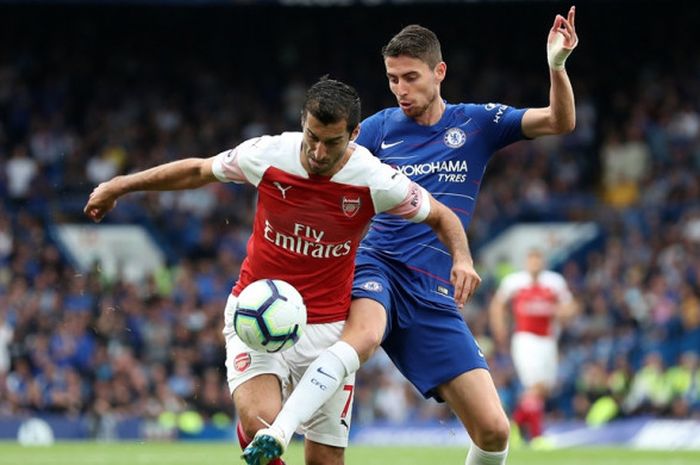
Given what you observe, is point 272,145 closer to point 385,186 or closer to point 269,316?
point 385,186

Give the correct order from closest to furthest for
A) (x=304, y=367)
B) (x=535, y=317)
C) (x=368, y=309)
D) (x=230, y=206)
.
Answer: (x=304, y=367), (x=368, y=309), (x=535, y=317), (x=230, y=206)

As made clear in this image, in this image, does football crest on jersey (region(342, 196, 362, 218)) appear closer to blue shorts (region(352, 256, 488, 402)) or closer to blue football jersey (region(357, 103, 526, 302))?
blue shorts (region(352, 256, 488, 402))

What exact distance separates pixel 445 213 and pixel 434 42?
125cm

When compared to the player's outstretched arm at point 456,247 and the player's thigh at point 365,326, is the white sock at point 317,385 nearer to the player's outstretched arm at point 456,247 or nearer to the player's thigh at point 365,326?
the player's thigh at point 365,326

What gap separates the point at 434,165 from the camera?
8.10 m

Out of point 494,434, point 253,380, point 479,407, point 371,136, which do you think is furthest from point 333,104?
point 494,434

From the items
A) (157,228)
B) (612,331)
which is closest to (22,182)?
(157,228)

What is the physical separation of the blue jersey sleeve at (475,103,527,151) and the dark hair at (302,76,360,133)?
1.31m

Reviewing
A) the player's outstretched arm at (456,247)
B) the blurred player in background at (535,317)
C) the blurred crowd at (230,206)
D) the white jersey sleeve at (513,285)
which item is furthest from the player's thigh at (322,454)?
the blurred crowd at (230,206)

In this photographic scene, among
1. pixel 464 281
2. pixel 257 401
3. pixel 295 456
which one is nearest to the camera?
pixel 464 281

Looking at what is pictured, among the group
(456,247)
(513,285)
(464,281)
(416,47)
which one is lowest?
(513,285)

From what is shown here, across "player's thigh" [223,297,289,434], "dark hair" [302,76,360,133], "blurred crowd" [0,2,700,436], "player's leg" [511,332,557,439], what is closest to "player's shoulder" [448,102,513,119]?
"dark hair" [302,76,360,133]

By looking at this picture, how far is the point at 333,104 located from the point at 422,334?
173 centimetres

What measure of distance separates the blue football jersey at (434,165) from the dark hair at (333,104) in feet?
3.61
